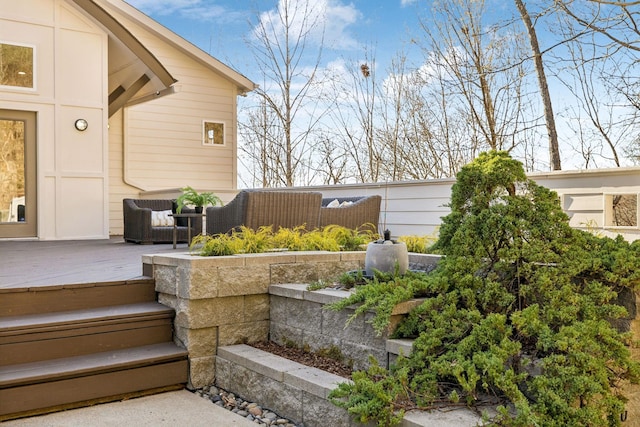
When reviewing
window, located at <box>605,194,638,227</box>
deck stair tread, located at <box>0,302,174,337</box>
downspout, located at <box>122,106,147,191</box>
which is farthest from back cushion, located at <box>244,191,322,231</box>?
downspout, located at <box>122,106,147,191</box>

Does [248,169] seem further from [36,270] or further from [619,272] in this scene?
[619,272]

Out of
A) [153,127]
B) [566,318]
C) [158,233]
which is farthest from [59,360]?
[153,127]

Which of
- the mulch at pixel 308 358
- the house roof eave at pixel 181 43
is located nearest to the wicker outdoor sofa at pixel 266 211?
the mulch at pixel 308 358

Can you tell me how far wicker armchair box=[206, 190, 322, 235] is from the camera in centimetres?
585

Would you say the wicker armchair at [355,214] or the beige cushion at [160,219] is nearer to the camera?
the wicker armchair at [355,214]

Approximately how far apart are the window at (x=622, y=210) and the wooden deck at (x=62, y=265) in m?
4.13

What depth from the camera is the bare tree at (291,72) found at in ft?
44.1

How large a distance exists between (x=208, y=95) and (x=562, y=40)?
23.2ft

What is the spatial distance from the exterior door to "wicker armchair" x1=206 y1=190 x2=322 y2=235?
3814 mm

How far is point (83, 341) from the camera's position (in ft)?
11.4

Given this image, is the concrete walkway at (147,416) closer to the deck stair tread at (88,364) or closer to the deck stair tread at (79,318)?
the deck stair tread at (88,364)

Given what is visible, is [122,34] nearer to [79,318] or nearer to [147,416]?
[79,318]

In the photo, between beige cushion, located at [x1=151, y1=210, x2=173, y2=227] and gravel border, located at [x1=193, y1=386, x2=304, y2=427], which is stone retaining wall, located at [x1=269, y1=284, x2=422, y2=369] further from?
beige cushion, located at [x1=151, y1=210, x2=173, y2=227]

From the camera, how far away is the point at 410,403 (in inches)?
98.8
